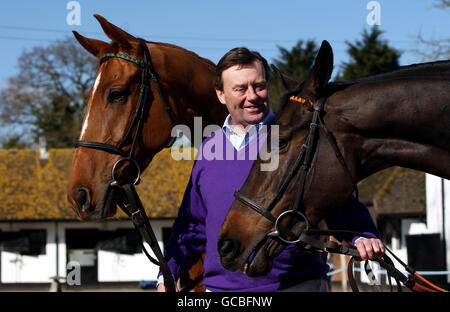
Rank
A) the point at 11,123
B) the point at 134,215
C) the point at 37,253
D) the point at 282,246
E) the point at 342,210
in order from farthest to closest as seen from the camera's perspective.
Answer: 1. the point at 11,123
2. the point at 37,253
3. the point at 134,215
4. the point at 342,210
5. the point at 282,246

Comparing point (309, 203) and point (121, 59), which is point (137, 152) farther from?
point (309, 203)

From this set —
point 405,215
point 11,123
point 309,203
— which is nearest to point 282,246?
point 309,203

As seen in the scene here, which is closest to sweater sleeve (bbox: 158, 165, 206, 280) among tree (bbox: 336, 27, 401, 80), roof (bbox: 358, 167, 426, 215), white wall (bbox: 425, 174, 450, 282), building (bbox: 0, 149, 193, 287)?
white wall (bbox: 425, 174, 450, 282)

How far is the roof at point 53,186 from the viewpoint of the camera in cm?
2758

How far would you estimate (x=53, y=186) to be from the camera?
2898 cm

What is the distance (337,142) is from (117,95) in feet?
5.06

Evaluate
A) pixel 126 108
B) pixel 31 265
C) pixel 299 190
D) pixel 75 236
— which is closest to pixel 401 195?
pixel 75 236

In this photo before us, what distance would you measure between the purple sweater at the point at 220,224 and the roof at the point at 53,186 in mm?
23408

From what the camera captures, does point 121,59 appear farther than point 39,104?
No

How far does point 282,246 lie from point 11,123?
35.2 metres

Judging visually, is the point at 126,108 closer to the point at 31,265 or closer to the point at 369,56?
the point at 31,265

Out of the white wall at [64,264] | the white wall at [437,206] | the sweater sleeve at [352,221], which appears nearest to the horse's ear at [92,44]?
the sweater sleeve at [352,221]

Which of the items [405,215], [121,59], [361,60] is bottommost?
[405,215]

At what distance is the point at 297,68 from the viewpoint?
1908 inches
